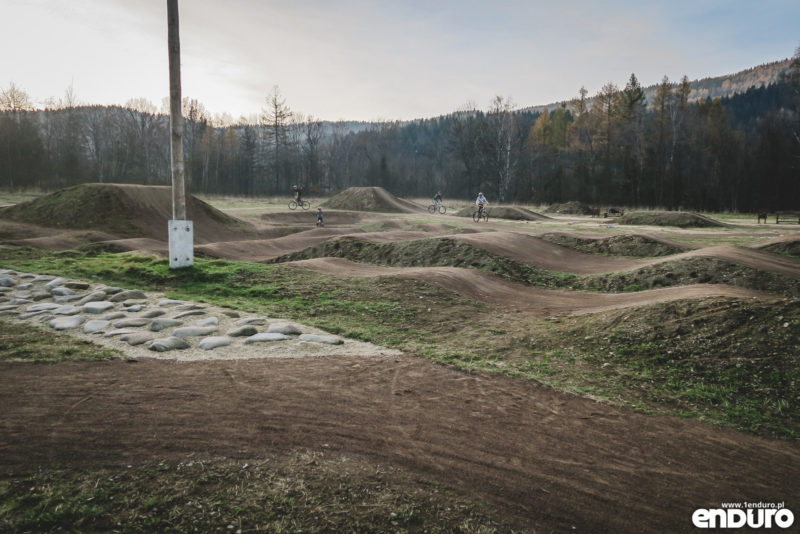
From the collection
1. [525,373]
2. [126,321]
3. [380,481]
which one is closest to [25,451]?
[380,481]

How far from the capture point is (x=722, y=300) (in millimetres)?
6465

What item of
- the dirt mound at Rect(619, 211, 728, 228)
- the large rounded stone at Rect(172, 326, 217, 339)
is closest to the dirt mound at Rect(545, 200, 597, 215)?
the dirt mound at Rect(619, 211, 728, 228)

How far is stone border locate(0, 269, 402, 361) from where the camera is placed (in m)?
5.78

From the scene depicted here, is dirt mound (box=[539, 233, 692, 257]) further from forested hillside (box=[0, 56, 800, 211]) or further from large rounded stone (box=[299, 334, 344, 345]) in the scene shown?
forested hillside (box=[0, 56, 800, 211])

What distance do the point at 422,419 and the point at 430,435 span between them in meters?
0.32

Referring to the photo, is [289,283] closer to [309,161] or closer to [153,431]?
[153,431]

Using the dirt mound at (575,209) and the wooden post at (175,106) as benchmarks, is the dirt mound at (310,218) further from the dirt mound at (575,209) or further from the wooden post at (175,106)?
the dirt mound at (575,209)

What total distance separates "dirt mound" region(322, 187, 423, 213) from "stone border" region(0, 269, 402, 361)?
34.3 m

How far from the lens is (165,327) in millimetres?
6609

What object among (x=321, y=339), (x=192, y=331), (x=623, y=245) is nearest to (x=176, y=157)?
(x=192, y=331)

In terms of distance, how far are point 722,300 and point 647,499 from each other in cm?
469

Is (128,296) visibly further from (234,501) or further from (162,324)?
(234,501)

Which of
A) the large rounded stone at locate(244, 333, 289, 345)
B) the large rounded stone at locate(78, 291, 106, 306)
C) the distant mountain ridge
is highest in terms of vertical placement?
the distant mountain ridge

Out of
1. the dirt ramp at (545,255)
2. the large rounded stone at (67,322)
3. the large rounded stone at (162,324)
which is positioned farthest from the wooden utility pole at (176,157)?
the dirt ramp at (545,255)
